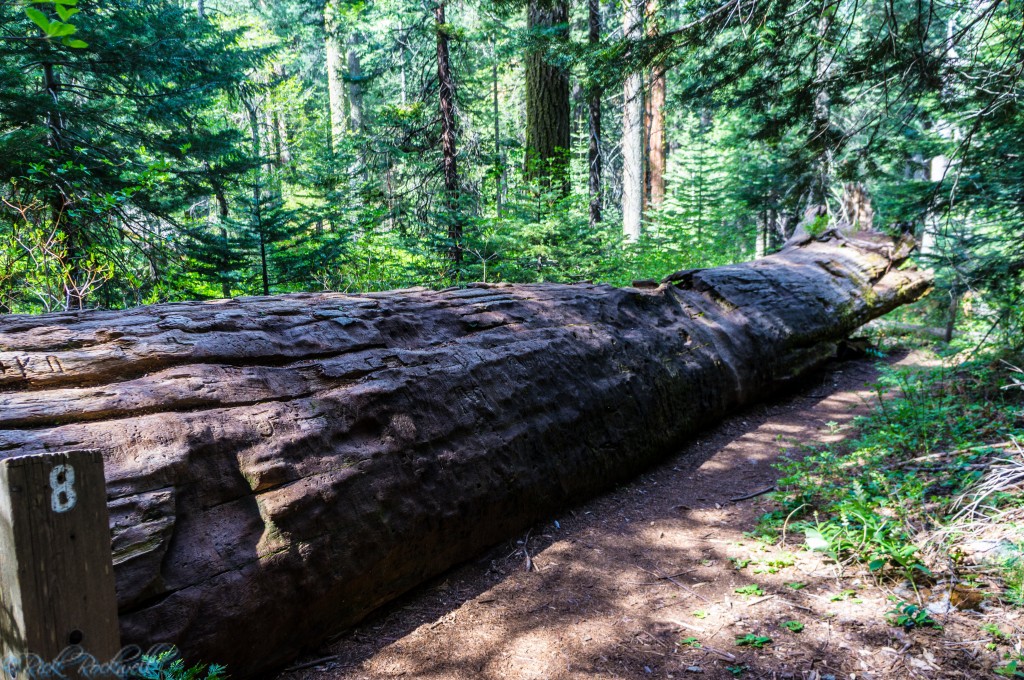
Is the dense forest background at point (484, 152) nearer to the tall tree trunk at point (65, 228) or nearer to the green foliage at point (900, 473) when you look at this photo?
the tall tree trunk at point (65, 228)

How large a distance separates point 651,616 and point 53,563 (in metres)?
2.69

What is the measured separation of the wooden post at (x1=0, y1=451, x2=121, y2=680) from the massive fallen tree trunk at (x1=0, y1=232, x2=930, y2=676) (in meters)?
0.61

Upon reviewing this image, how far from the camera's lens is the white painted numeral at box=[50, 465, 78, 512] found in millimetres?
→ 1488

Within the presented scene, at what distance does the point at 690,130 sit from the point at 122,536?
25989 mm

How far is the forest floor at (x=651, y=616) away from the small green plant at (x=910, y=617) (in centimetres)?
4

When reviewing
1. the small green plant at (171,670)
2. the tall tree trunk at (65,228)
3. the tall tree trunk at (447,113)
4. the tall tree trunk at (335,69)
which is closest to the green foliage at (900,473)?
the small green plant at (171,670)

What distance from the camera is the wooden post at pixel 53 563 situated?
56.3 inches

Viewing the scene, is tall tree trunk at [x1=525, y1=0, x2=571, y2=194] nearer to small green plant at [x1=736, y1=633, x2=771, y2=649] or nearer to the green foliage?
the green foliage

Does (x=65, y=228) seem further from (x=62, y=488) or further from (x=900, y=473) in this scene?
(x=900, y=473)

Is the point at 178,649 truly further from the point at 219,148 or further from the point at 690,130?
the point at 690,130

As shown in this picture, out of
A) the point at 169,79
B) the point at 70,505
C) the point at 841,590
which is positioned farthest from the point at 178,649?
the point at 169,79

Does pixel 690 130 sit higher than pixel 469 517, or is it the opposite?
pixel 690 130

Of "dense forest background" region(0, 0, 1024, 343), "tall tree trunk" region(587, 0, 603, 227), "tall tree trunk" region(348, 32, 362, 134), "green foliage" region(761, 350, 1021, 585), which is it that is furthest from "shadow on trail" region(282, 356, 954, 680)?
"tall tree trunk" region(348, 32, 362, 134)

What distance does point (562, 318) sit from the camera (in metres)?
5.11
